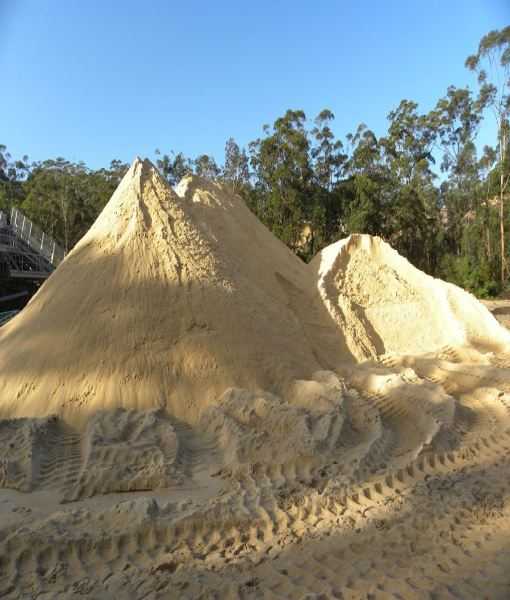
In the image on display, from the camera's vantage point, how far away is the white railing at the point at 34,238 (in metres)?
17.1

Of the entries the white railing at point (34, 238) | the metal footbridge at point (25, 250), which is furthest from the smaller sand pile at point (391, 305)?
the white railing at point (34, 238)

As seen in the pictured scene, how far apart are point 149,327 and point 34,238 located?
A: 51.9 feet

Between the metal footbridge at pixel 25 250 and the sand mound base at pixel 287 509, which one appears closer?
the sand mound base at pixel 287 509

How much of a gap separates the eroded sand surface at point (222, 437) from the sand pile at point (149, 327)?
19mm

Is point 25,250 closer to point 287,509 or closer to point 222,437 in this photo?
point 222,437

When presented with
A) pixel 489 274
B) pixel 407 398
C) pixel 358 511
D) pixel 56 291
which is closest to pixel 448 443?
pixel 407 398

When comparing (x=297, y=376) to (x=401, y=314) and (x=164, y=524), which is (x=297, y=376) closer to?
(x=164, y=524)

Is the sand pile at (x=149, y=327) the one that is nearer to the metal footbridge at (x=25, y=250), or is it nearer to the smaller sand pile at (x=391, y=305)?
the smaller sand pile at (x=391, y=305)

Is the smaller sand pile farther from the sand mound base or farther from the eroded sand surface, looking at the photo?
the sand mound base

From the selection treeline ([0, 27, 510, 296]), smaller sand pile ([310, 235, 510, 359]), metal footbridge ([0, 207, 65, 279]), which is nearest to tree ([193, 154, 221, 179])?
treeline ([0, 27, 510, 296])

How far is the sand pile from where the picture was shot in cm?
367

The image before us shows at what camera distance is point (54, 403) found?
11.6ft

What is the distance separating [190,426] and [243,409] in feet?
1.46

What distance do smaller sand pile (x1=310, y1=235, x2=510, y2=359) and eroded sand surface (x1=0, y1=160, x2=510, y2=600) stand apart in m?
0.12
